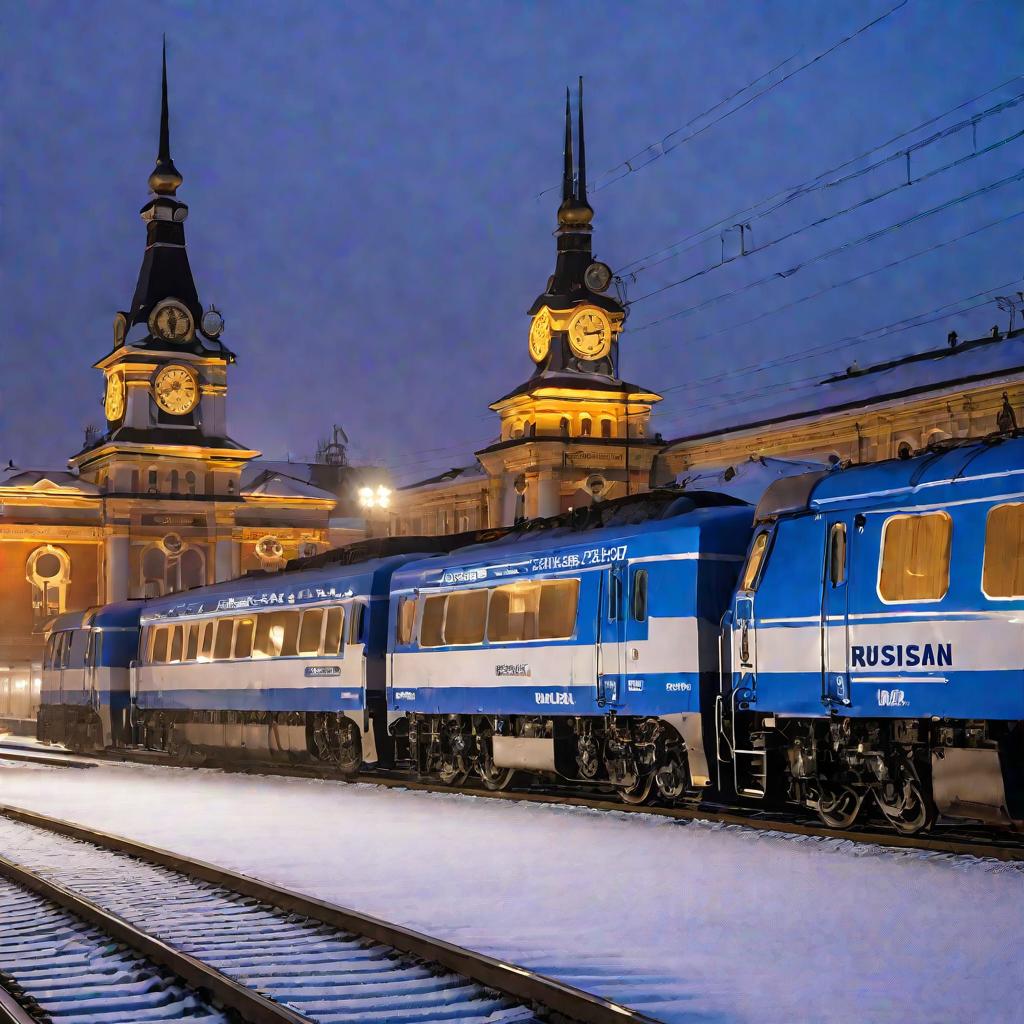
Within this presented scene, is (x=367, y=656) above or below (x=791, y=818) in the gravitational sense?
above

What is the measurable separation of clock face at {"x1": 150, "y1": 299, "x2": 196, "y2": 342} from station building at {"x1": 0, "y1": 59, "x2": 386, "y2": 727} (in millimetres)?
91

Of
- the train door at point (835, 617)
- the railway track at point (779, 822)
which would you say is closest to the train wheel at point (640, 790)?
the railway track at point (779, 822)

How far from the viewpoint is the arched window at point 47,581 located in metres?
115

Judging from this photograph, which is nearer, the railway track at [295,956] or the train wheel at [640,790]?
the railway track at [295,956]

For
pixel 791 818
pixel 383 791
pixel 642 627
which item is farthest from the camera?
pixel 383 791

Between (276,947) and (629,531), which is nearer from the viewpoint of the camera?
(276,947)

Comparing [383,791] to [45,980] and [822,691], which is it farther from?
[45,980]

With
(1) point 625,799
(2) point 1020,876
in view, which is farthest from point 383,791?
(2) point 1020,876

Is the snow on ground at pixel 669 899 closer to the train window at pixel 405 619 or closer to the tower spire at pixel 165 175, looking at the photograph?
the train window at pixel 405 619

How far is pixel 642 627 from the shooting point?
20.9 metres

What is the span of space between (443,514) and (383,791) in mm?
95219

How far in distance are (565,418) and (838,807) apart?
Result: 9530 centimetres

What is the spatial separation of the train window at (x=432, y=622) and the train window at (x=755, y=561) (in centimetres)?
817

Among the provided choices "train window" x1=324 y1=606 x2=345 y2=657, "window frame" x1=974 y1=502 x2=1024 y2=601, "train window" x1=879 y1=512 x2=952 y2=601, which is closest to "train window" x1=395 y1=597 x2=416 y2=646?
"train window" x1=324 y1=606 x2=345 y2=657
